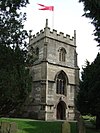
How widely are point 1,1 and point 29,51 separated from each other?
250cm

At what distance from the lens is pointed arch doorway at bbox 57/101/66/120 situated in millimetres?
36312

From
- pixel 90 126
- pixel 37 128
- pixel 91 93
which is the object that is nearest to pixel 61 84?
pixel 90 126

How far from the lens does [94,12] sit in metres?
14.1

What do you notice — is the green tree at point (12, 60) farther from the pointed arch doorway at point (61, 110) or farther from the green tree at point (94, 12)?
the pointed arch doorway at point (61, 110)

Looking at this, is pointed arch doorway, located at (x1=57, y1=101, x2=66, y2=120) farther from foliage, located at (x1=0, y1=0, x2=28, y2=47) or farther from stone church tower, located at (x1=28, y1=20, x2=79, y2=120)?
foliage, located at (x1=0, y1=0, x2=28, y2=47)

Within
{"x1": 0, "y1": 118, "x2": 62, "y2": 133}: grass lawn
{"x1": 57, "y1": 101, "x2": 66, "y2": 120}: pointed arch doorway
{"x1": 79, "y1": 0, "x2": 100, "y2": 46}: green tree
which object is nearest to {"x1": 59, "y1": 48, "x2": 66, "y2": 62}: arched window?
{"x1": 57, "y1": 101, "x2": 66, "y2": 120}: pointed arch doorway

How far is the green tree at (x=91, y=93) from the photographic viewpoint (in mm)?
19731

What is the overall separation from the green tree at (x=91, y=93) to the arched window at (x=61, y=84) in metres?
12.7

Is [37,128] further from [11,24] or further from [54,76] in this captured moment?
[54,76]

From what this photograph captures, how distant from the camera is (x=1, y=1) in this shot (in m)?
10.1

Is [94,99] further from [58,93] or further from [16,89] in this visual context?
[58,93]

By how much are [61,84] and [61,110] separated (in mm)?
3843

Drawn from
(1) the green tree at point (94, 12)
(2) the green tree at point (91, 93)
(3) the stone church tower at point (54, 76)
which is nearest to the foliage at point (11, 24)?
(1) the green tree at point (94, 12)

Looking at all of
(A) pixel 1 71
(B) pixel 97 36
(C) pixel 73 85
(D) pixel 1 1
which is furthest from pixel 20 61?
(C) pixel 73 85
